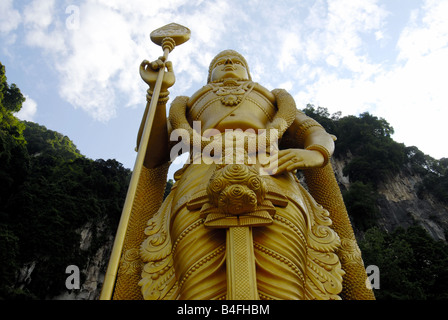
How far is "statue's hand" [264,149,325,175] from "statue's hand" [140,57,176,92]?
1.02 metres

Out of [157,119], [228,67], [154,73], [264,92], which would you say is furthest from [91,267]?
[154,73]

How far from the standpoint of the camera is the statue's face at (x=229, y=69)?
3.94 meters

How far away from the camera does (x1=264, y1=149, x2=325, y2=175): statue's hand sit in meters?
2.60

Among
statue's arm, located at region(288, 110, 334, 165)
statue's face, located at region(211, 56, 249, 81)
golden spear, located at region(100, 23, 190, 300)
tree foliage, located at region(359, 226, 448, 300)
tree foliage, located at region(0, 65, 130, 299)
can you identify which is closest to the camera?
golden spear, located at region(100, 23, 190, 300)

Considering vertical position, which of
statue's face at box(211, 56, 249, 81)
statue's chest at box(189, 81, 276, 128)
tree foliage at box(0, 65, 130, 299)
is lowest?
statue's chest at box(189, 81, 276, 128)

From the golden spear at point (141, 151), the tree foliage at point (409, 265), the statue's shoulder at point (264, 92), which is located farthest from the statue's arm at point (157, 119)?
the tree foliage at point (409, 265)

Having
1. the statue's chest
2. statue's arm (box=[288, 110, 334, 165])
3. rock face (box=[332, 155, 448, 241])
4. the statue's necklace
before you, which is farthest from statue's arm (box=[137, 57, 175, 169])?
rock face (box=[332, 155, 448, 241])

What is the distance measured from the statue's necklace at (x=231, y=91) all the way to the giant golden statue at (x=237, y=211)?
0.03 ft

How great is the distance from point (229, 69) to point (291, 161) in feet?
5.72

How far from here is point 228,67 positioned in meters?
4.02

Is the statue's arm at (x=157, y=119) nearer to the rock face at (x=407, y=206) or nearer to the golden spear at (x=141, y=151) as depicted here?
the golden spear at (x=141, y=151)

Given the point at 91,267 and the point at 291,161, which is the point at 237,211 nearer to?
the point at 291,161

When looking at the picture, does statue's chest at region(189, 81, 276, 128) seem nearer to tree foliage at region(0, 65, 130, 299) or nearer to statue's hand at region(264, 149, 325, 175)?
statue's hand at region(264, 149, 325, 175)
